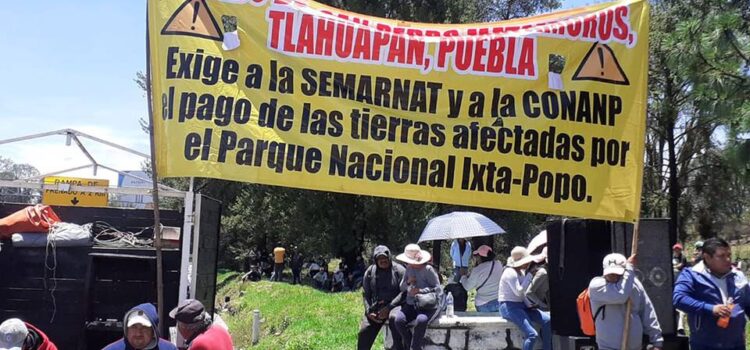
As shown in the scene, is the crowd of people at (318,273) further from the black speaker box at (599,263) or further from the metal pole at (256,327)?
the black speaker box at (599,263)

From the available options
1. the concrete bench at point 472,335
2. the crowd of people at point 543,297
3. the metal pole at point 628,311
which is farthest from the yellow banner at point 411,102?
the concrete bench at point 472,335

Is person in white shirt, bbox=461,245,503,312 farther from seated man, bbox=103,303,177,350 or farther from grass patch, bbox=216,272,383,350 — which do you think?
seated man, bbox=103,303,177,350

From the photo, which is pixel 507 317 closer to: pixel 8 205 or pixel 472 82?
pixel 472 82

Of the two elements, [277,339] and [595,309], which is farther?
[277,339]

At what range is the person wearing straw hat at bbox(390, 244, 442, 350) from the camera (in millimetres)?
8594

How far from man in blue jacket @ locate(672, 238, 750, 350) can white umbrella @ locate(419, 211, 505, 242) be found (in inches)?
346

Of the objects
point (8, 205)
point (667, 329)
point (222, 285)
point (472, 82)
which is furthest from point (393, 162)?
point (222, 285)

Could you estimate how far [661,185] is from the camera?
29547 millimetres

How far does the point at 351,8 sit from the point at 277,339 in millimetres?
16106

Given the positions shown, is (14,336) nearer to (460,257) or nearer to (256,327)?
(460,257)

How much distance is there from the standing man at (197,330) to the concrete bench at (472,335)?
12.9 feet

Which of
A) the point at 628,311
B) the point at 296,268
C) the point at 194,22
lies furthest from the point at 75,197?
the point at 296,268

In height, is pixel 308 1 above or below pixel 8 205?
above

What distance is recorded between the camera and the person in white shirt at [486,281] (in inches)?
402
